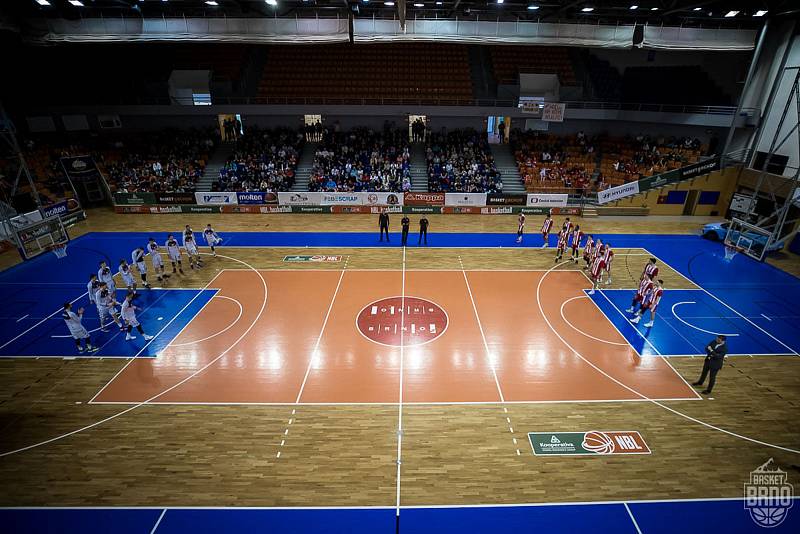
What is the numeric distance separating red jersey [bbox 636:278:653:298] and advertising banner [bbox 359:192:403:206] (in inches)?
557

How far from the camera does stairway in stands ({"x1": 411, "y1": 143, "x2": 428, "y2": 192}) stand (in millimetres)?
25953

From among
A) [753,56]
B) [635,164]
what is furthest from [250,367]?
[753,56]

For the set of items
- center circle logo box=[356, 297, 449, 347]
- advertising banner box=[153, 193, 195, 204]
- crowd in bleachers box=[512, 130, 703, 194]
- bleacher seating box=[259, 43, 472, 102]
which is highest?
bleacher seating box=[259, 43, 472, 102]

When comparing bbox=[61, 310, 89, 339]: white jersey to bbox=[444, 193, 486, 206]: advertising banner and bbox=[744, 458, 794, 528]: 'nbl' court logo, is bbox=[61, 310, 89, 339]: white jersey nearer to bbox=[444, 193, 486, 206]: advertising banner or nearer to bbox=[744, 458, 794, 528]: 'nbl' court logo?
bbox=[744, 458, 794, 528]: 'nbl' court logo

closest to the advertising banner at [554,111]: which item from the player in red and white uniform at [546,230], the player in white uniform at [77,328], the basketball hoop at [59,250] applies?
the player in red and white uniform at [546,230]

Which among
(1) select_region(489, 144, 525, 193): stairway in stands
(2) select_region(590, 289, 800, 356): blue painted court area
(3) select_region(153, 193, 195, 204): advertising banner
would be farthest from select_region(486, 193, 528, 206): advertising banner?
(3) select_region(153, 193, 195, 204): advertising banner

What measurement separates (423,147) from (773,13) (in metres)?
19.2

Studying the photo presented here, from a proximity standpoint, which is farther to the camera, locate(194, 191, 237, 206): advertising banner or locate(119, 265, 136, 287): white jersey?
locate(194, 191, 237, 206): advertising banner

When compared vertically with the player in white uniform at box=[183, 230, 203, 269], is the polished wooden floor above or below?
below

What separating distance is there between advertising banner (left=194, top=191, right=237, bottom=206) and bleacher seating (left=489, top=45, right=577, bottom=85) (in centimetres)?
2031

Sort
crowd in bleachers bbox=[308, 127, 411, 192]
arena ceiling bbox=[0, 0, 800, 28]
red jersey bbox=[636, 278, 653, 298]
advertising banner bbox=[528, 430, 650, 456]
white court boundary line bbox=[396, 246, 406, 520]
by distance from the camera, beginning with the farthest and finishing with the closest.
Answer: crowd in bleachers bbox=[308, 127, 411, 192] → arena ceiling bbox=[0, 0, 800, 28] → red jersey bbox=[636, 278, 653, 298] → advertising banner bbox=[528, 430, 650, 456] → white court boundary line bbox=[396, 246, 406, 520]

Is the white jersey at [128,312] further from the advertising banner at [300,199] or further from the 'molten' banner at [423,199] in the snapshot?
the 'molten' banner at [423,199]

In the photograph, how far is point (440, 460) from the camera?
8.38 m

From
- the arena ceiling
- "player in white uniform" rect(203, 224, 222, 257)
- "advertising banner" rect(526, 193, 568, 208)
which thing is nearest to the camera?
"player in white uniform" rect(203, 224, 222, 257)
